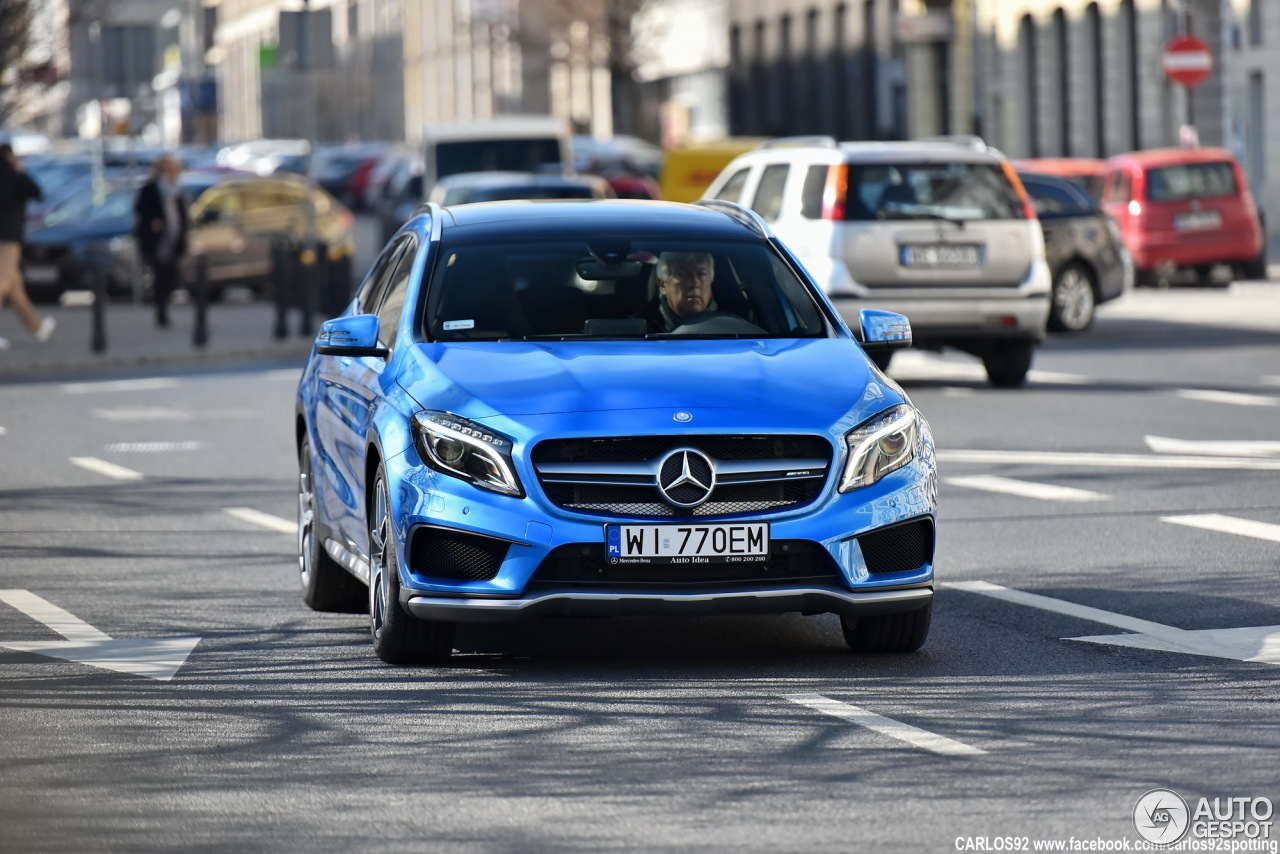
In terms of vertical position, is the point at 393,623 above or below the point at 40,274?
above

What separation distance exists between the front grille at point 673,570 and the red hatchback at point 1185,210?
80.3ft

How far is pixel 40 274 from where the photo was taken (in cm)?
3438

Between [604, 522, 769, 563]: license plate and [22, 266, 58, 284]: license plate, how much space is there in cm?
2757

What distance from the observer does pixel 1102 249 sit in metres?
26.0

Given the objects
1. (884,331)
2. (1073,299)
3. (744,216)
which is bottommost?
(1073,299)

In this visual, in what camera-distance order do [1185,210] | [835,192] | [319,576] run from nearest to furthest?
[319,576] < [835,192] < [1185,210]

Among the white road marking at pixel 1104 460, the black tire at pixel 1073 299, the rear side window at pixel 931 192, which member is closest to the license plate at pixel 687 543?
the white road marking at pixel 1104 460

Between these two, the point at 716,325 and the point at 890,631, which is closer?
the point at 890,631

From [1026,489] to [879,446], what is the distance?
5602 millimetres

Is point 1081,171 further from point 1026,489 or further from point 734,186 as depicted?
point 1026,489

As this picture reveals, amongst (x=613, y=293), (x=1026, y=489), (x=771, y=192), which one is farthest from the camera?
(x=771, y=192)

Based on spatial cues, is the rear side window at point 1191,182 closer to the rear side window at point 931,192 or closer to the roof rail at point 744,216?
the rear side window at point 931,192

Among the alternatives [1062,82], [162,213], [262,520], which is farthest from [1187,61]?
[262,520]

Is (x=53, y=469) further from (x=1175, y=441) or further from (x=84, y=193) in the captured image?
(x=84, y=193)
